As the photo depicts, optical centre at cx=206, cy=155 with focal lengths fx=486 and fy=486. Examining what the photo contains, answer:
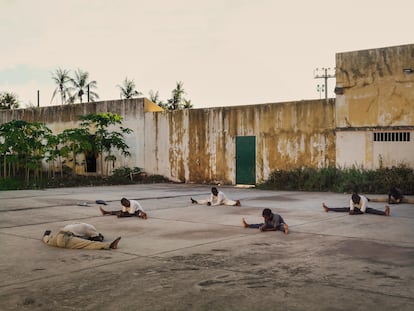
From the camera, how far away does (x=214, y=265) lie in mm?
6148

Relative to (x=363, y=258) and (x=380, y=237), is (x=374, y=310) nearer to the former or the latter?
(x=363, y=258)

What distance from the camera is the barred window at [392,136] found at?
1747cm

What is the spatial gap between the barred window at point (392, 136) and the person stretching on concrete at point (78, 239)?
42.9ft

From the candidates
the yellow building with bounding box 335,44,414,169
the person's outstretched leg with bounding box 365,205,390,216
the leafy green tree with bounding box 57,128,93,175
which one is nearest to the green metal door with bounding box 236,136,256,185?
the yellow building with bounding box 335,44,414,169

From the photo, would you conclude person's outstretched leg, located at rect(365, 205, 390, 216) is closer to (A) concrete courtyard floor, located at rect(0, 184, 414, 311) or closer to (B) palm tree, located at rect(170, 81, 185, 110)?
(A) concrete courtyard floor, located at rect(0, 184, 414, 311)

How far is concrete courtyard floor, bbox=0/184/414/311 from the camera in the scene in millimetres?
4660

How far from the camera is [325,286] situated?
5105 mm

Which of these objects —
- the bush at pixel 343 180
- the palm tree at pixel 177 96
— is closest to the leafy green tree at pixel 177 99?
the palm tree at pixel 177 96

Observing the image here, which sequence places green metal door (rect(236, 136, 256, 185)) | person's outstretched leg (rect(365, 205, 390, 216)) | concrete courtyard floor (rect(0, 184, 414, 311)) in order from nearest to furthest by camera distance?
concrete courtyard floor (rect(0, 184, 414, 311)) → person's outstretched leg (rect(365, 205, 390, 216)) → green metal door (rect(236, 136, 256, 185))

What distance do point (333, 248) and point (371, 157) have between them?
1189 centimetres

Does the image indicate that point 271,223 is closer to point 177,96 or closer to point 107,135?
point 107,135

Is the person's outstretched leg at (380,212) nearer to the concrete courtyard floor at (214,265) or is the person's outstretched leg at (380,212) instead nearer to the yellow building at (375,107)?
the concrete courtyard floor at (214,265)

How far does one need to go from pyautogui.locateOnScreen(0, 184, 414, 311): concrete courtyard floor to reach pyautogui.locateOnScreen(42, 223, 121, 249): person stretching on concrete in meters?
0.14

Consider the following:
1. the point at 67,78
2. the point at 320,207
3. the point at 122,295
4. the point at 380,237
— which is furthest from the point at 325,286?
the point at 67,78
